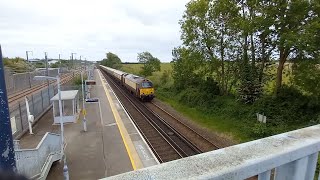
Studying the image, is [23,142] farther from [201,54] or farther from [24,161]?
[201,54]

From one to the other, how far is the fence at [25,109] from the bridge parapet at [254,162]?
1591cm

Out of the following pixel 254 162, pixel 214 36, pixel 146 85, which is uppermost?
pixel 214 36

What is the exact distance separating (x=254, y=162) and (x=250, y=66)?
22.1 meters

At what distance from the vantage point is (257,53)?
883 inches

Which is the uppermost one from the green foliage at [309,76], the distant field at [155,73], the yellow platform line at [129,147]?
the green foliage at [309,76]

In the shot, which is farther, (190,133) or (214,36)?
(214,36)

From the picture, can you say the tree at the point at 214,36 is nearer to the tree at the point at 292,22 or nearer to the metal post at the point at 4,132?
the tree at the point at 292,22

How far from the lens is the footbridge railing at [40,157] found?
9762 mm

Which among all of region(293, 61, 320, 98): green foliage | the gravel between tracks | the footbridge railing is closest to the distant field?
the gravel between tracks

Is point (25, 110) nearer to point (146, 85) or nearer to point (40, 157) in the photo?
point (40, 157)

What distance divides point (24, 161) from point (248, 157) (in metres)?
10.1

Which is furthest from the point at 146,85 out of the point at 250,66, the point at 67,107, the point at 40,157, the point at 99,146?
the point at 40,157

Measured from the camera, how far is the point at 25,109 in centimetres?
1806

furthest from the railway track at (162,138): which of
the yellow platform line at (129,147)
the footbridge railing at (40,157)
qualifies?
the footbridge railing at (40,157)
